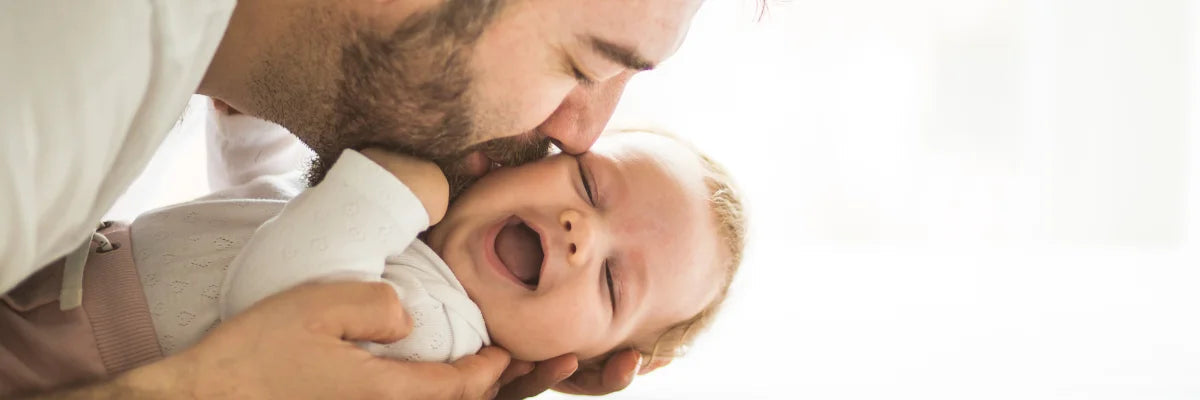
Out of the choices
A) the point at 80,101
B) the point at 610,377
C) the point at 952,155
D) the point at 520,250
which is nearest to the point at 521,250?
the point at 520,250

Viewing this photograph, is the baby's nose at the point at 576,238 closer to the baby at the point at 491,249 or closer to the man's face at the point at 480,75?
the baby at the point at 491,249

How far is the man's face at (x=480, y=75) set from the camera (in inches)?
52.6

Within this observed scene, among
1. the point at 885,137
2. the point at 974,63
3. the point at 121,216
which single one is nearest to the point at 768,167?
the point at 885,137

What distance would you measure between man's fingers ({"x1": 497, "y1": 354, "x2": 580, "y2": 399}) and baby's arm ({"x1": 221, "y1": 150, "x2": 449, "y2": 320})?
28 centimetres

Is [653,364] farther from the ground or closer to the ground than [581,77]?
closer to the ground

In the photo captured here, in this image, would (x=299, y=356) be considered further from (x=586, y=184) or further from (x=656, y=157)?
(x=656, y=157)

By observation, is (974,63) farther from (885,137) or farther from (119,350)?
(119,350)

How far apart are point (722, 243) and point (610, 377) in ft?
0.81

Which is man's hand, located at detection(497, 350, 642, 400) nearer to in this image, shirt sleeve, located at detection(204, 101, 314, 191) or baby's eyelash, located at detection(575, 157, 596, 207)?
baby's eyelash, located at detection(575, 157, 596, 207)

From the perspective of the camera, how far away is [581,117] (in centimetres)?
144

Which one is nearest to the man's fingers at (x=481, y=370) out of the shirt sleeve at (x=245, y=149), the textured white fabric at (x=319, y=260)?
the textured white fabric at (x=319, y=260)

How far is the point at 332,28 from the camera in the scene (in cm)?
135

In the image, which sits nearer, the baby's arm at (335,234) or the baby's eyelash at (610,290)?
the baby's arm at (335,234)

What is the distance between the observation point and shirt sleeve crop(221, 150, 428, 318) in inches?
44.9
